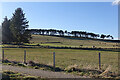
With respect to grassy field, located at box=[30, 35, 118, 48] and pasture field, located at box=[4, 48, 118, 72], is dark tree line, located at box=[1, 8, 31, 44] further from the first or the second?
pasture field, located at box=[4, 48, 118, 72]

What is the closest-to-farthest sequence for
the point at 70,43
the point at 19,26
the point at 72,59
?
the point at 72,59 < the point at 19,26 < the point at 70,43

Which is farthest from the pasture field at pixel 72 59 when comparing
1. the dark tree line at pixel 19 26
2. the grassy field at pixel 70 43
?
the grassy field at pixel 70 43

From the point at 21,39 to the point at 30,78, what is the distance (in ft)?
182

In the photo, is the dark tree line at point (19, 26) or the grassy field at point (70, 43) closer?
the dark tree line at point (19, 26)

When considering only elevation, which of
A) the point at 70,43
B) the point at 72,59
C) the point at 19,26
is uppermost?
the point at 19,26

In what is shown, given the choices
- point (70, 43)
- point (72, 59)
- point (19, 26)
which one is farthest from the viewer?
point (70, 43)

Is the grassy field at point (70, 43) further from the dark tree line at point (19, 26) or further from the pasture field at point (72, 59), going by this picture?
the pasture field at point (72, 59)

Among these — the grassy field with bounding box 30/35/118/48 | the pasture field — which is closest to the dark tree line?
the grassy field with bounding box 30/35/118/48

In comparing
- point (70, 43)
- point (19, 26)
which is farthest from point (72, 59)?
point (70, 43)

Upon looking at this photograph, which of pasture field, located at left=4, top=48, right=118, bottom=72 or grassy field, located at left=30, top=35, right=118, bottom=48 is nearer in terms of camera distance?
pasture field, located at left=4, top=48, right=118, bottom=72

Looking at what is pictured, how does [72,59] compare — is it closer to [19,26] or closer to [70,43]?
[19,26]

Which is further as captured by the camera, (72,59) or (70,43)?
(70,43)

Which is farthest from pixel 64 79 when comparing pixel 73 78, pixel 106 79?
pixel 106 79

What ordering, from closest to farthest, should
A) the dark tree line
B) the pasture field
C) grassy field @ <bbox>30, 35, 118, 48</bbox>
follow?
1. the pasture field
2. the dark tree line
3. grassy field @ <bbox>30, 35, 118, 48</bbox>
